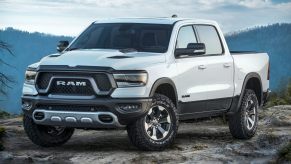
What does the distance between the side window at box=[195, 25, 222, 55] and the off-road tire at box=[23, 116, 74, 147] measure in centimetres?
241

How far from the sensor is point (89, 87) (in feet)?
28.8

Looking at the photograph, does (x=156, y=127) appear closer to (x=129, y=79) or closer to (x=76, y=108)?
(x=129, y=79)

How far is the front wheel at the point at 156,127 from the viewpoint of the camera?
893cm

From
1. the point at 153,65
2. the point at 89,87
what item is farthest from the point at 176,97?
the point at 89,87

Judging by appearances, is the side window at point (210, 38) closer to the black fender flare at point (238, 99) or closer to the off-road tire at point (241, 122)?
the black fender flare at point (238, 99)

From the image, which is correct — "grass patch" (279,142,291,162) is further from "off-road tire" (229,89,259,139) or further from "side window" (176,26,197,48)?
"off-road tire" (229,89,259,139)

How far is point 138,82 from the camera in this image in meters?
8.80

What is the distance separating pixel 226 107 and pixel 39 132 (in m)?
2.88

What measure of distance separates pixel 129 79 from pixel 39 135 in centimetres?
170

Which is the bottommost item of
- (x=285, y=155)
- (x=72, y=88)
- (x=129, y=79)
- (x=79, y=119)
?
(x=285, y=155)

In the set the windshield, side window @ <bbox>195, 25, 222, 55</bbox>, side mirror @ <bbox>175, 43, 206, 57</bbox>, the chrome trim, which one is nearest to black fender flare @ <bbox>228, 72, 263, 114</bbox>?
side window @ <bbox>195, 25, 222, 55</bbox>

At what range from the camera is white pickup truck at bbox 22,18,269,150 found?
28.7 ft

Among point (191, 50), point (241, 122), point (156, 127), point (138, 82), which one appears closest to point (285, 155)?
point (156, 127)

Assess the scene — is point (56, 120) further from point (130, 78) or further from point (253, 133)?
point (253, 133)
